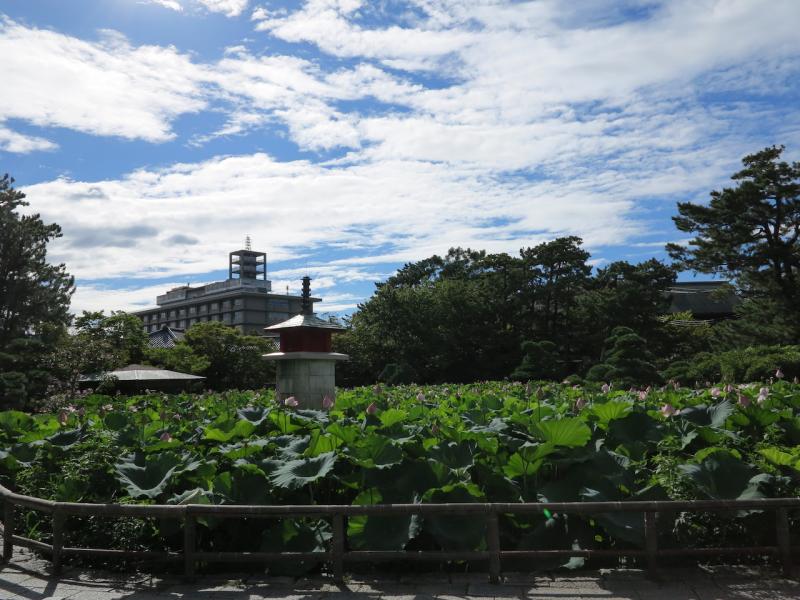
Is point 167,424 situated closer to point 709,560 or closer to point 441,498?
point 441,498

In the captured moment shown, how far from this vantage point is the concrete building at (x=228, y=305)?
90.4 meters

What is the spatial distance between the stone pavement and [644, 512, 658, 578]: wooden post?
9 cm

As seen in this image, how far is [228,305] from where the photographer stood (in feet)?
301

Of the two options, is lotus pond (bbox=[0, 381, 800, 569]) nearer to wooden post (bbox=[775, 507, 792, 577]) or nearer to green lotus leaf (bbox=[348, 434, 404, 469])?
green lotus leaf (bbox=[348, 434, 404, 469])

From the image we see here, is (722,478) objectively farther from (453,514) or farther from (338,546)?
(338,546)

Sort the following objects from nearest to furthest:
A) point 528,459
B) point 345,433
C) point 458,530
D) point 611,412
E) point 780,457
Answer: point 458,530, point 780,457, point 528,459, point 345,433, point 611,412

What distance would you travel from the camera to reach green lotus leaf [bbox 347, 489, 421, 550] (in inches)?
183

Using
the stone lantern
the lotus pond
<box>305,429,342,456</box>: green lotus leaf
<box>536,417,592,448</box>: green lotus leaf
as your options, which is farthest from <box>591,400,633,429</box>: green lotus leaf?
the stone lantern

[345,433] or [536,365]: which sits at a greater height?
[536,365]

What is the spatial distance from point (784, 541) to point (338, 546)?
298 centimetres

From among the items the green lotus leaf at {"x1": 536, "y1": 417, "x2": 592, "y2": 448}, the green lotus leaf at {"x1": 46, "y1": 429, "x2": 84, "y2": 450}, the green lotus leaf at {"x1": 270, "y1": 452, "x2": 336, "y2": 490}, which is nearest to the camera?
the green lotus leaf at {"x1": 270, "y1": 452, "x2": 336, "y2": 490}

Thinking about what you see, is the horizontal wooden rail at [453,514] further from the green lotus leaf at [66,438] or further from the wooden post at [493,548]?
the green lotus leaf at [66,438]

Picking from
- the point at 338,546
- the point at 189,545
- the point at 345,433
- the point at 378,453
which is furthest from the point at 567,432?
the point at 189,545

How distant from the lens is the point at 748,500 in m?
4.40
